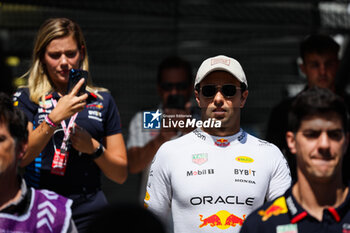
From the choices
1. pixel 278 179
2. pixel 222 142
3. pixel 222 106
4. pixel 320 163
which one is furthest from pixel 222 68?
pixel 320 163

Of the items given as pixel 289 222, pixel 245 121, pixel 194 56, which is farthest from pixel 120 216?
pixel 194 56

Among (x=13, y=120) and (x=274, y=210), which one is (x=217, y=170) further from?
(x=13, y=120)

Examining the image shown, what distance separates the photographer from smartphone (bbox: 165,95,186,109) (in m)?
4.29

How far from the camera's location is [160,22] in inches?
252

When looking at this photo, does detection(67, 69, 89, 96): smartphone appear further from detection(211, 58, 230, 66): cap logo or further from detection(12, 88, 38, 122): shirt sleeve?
detection(211, 58, 230, 66): cap logo

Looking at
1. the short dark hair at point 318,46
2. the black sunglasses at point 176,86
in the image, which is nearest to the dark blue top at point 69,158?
the black sunglasses at point 176,86

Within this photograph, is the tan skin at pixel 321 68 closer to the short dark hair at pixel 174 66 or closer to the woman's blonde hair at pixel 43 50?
the short dark hair at pixel 174 66

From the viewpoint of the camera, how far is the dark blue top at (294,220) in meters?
2.81

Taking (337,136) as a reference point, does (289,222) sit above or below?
Answer: below

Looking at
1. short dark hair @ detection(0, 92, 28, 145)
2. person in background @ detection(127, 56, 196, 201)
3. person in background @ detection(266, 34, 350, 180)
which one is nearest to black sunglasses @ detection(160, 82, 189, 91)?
person in background @ detection(127, 56, 196, 201)

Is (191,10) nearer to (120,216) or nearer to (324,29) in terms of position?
(324,29)

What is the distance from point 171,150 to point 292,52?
3.21 metres

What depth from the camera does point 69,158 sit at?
4008 mm

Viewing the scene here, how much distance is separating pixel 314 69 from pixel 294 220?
1.98 meters
